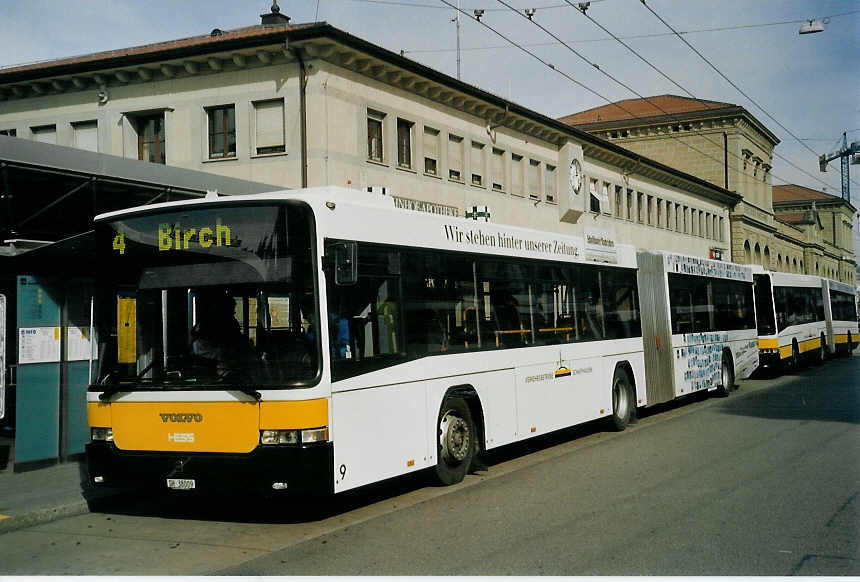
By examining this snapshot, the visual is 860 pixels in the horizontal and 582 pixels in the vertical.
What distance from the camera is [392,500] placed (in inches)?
390

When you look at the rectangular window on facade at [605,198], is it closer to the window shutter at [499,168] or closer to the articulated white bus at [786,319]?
the window shutter at [499,168]

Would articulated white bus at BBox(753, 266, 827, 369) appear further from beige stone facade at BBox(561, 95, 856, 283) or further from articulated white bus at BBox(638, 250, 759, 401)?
beige stone facade at BBox(561, 95, 856, 283)

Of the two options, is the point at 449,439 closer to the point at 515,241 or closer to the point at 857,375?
the point at 515,241

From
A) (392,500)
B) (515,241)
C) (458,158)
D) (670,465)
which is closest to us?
(392,500)

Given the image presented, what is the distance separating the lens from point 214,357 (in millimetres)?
8383

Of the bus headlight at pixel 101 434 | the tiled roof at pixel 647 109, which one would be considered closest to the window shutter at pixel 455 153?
the bus headlight at pixel 101 434

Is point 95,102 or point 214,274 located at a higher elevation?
point 95,102

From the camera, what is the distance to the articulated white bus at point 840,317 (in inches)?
1496

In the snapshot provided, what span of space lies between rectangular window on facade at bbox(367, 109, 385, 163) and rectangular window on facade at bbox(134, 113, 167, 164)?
645 centimetres

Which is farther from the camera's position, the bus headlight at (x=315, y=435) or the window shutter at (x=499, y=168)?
the window shutter at (x=499, y=168)

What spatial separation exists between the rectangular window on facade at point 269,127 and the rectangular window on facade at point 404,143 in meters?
4.16

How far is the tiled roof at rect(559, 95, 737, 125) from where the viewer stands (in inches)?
2798

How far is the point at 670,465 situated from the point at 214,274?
19.9 feet

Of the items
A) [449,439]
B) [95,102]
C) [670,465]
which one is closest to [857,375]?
[670,465]
